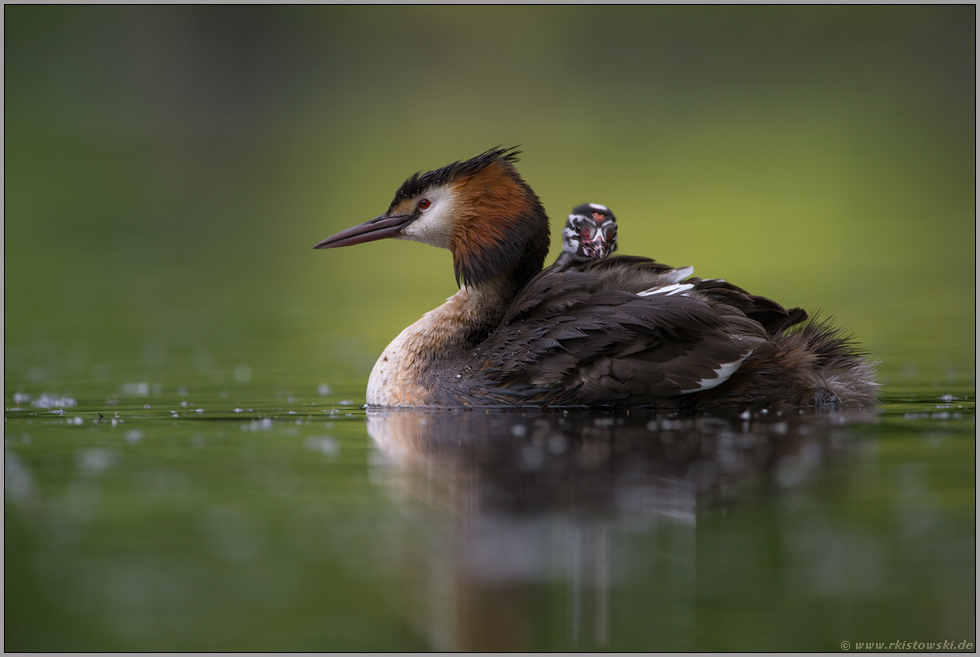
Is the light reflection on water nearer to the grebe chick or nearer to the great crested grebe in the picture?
the great crested grebe

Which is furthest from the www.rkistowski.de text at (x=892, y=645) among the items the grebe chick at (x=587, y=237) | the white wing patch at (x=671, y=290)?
the grebe chick at (x=587, y=237)

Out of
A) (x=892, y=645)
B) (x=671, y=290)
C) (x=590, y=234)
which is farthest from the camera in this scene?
(x=590, y=234)

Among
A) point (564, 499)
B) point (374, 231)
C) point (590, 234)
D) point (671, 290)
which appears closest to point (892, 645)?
point (564, 499)

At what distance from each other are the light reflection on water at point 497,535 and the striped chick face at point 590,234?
1.51m

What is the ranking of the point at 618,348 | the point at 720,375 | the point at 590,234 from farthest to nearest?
the point at 590,234 → the point at 618,348 → the point at 720,375

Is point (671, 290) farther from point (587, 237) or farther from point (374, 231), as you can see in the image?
point (374, 231)

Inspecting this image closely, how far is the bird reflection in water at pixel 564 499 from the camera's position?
11.5ft

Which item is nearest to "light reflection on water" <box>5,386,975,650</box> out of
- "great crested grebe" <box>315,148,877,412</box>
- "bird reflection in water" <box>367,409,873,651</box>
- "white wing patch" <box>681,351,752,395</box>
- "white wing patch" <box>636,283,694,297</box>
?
"bird reflection in water" <box>367,409,873,651</box>

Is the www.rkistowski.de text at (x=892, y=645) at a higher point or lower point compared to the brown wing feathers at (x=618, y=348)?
lower

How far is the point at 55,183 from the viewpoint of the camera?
2128cm

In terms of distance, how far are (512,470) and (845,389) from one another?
2.32 metres

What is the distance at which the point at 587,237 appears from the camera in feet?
23.3

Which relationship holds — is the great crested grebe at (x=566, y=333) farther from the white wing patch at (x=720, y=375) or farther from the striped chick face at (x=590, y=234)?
the striped chick face at (x=590, y=234)

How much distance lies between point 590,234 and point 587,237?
3 centimetres
